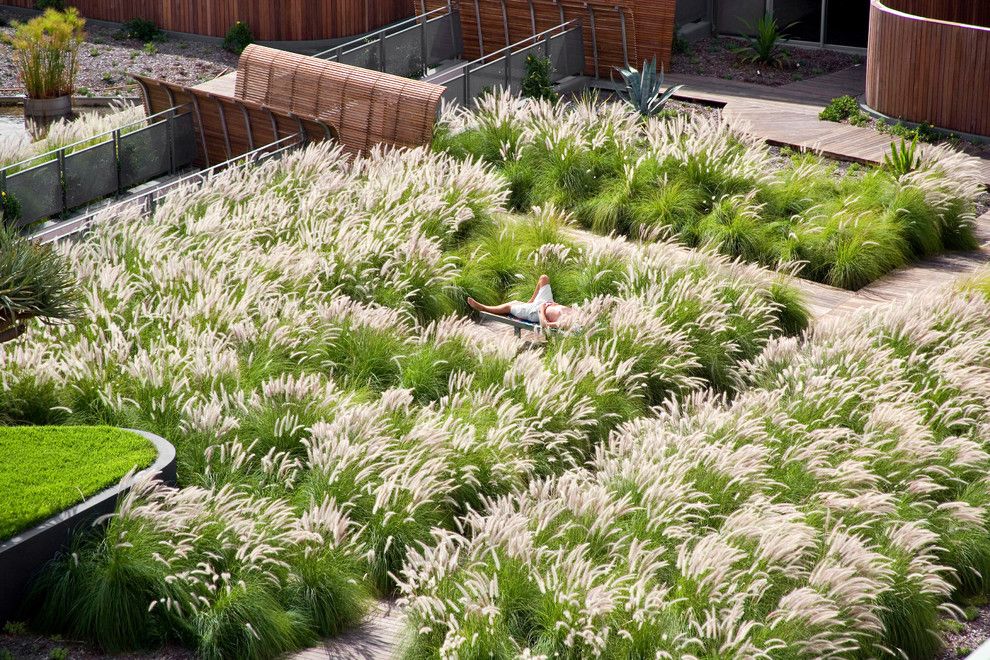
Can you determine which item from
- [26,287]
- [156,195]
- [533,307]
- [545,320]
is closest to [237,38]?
[156,195]

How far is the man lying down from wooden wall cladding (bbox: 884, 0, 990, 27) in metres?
10.5

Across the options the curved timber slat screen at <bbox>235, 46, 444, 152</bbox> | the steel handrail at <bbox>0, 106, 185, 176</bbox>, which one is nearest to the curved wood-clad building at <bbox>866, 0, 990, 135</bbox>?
the curved timber slat screen at <bbox>235, 46, 444, 152</bbox>

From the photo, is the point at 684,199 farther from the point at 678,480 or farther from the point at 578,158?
the point at 678,480

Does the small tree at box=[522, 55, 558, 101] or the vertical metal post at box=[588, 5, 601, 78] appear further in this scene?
the vertical metal post at box=[588, 5, 601, 78]

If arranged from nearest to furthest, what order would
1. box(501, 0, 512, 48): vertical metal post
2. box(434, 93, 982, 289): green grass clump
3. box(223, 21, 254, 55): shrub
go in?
box(434, 93, 982, 289): green grass clump < box(501, 0, 512, 48): vertical metal post < box(223, 21, 254, 55): shrub

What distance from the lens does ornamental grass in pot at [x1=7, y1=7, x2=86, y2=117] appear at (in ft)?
54.0

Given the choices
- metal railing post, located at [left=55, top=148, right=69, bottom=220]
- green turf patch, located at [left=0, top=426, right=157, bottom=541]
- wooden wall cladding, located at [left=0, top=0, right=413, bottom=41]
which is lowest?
green turf patch, located at [left=0, top=426, right=157, bottom=541]

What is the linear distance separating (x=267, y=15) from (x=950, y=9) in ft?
36.0

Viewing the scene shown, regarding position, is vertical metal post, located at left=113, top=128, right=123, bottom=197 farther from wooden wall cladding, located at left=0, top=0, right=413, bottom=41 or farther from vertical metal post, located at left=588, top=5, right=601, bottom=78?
wooden wall cladding, located at left=0, top=0, right=413, bottom=41

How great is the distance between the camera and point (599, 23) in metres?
17.6

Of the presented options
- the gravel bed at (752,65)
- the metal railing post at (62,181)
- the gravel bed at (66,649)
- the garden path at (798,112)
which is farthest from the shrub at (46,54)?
the gravel bed at (66,649)

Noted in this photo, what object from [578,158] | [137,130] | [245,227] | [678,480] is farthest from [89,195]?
[678,480]

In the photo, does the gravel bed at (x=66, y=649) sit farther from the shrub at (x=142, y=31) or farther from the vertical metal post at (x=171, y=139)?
the shrub at (x=142, y=31)

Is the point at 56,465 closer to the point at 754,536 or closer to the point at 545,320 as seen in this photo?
the point at 754,536
